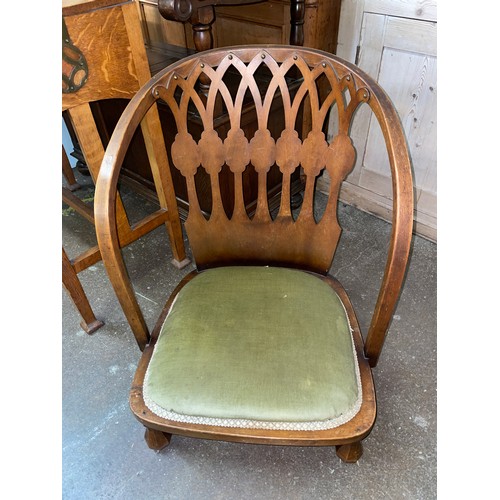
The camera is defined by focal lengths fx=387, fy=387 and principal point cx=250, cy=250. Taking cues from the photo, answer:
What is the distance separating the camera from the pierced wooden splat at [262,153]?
0.87 meters

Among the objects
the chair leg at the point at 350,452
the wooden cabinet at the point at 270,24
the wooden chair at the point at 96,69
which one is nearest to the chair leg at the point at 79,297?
the wooden chair at the point at 96,69

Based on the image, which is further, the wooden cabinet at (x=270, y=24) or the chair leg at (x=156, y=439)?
the wooden cabinet at (x=270, y=24)

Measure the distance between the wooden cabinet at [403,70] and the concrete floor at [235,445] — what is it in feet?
1.42

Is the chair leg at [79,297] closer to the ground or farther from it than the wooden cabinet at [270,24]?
closer to the ground

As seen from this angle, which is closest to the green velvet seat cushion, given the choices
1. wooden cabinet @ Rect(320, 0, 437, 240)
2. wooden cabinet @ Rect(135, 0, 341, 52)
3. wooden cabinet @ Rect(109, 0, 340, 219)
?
wooden cabinet @ Rect(109, 0, 340, 219)

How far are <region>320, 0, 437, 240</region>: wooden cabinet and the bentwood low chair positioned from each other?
73 cm

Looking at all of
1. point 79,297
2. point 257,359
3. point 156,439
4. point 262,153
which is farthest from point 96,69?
point 156,439

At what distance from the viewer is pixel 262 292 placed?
3.11 feet

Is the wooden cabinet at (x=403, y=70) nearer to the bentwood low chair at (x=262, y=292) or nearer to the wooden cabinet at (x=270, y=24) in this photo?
the wooden cabinet at (x=270, y=24)

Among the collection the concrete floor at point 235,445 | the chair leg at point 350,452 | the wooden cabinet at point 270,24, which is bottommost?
the concrete floor at point 235,445

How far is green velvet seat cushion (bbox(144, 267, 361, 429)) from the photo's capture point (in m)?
0.76

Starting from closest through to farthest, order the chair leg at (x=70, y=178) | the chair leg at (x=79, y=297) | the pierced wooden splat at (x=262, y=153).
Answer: the pierced wooden splat at (x=262, y=153), the chair leg at (x=79, y=297), the chair leg at (x=70, y=178)

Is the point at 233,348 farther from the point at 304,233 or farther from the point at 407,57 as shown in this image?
the point at 407,57

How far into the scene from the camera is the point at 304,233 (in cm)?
101
